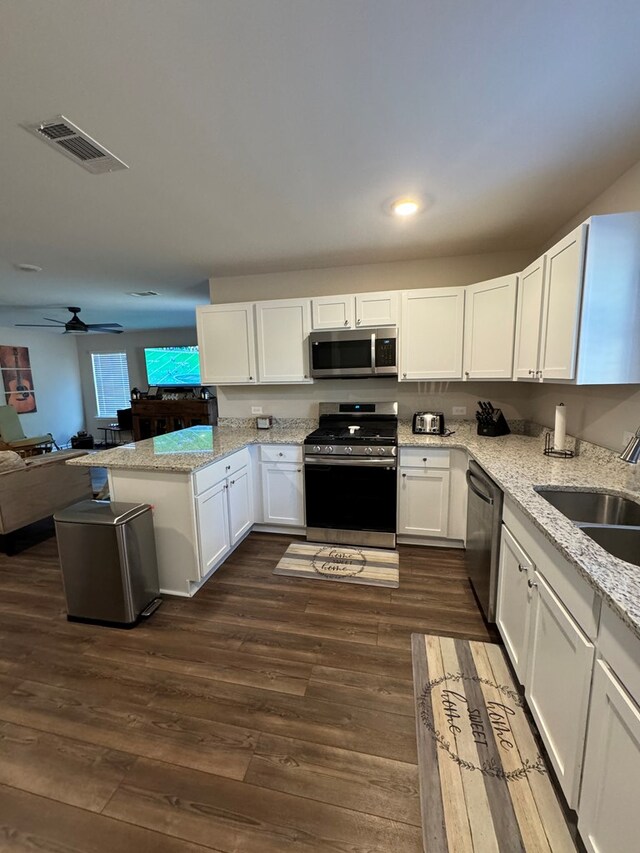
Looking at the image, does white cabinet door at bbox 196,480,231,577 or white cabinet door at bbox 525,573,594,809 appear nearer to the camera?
white cabinet door at bbox 525,573,594,809

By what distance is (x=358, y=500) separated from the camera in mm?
3072

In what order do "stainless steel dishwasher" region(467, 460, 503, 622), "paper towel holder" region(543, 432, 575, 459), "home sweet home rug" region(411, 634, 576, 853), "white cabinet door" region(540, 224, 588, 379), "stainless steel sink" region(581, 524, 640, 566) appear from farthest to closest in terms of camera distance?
"paper towel holder" region(543, 432, 575, 459)
"stainless steel dishwasher" region(467, 460, 503, 622)
"white cabinet door" region(540, 224, 588, 379)
"stainless steel sink" region(581, 524, 640, 566)
"home sweet home rug" region(411, 634, 576, 853)

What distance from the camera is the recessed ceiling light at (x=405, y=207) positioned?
2199mm

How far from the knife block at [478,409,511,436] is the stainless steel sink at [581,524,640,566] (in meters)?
1.77

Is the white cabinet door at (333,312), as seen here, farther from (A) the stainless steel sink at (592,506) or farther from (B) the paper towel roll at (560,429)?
(A) the stainless steel sink at (592,506)

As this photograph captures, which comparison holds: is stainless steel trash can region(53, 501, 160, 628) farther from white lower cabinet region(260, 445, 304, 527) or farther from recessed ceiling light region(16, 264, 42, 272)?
recessed ceiling light region(16, 264, 42, 272)

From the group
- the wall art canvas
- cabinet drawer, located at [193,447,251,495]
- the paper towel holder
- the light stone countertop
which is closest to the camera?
the light stone countertop

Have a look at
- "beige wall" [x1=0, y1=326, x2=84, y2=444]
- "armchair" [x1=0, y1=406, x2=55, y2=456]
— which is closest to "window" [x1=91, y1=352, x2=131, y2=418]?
"beige wall" [x1=0, y1=326, x2=84, y2=444]

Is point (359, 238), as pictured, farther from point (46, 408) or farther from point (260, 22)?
point (46, 408)

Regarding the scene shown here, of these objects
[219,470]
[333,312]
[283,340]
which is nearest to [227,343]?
[283,340]

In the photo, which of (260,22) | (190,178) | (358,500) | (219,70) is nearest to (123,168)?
(190,178)

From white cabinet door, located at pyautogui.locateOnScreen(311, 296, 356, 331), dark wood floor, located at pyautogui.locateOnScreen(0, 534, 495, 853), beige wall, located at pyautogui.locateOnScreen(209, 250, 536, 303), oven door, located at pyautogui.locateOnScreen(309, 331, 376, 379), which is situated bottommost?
dark wood floor, located at pyautogui.locateOnScreen(0, 534, 495, 853)

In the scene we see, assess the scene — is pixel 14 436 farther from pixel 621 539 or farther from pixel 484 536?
pixel 621 539

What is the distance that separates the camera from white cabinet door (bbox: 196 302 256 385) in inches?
137
